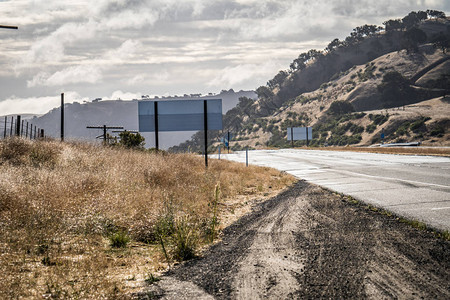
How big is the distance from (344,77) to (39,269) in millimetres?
157892

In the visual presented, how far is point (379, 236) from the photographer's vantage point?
22.6 feet

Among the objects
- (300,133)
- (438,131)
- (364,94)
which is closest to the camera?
(438,131)

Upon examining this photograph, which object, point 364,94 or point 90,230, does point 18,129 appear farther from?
point 364,94

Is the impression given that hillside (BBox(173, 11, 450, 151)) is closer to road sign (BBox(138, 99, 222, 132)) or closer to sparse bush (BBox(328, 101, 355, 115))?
sparse bush (BBox(328, 101, 355, 115))

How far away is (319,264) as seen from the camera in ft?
18.1

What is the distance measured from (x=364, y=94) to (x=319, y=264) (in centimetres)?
12928

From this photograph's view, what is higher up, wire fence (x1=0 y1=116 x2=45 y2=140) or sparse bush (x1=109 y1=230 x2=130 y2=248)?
wire fence (x1=0 y1=116 x2=45 y2=140)

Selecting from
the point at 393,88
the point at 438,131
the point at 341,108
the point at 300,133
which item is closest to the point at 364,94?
the point at 393,88

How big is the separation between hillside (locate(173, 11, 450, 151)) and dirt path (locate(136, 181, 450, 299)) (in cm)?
5747

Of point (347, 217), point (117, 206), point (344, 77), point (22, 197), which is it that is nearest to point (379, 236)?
point (347, 217)

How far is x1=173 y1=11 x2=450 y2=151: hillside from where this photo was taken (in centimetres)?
8800

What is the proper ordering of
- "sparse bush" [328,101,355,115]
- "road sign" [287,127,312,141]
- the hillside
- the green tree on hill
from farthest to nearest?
the green tree on hill → "sparse bush" [328,101,355,115] → "road sign" [287,127,312,141] → the hillside

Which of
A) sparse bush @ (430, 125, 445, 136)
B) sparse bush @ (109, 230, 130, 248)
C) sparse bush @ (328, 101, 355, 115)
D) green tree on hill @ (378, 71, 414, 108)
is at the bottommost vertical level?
sparse bush @ (109, 230, 130, 248)

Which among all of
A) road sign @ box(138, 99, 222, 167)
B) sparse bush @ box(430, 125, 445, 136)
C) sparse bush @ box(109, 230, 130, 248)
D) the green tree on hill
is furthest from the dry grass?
the green tree on hill
